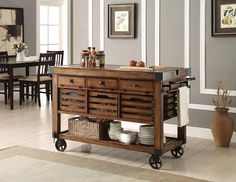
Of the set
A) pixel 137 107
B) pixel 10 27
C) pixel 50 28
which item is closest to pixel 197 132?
pixel 137 107

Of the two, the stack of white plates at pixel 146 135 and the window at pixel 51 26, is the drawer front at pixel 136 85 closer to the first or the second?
the stack of white plates at pixel 146 135

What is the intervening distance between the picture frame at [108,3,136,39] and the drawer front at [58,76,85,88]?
1.54 m

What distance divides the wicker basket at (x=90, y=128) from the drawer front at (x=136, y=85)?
0.53m

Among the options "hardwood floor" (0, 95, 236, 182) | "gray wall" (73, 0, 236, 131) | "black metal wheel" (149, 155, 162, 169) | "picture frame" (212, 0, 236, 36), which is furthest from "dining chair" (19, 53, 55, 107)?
"black metal wheel" (149, 155, 162, 169)

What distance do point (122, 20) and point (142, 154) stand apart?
6.75 feet

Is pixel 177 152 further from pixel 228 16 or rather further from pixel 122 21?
pixel 122 21

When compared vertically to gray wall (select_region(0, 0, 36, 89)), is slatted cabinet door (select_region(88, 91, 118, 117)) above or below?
below

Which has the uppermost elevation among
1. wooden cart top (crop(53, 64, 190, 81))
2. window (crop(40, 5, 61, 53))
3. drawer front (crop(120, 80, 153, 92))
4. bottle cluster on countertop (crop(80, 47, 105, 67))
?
window (crop(40, 5, 61, 53))

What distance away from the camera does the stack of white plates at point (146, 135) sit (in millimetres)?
4445

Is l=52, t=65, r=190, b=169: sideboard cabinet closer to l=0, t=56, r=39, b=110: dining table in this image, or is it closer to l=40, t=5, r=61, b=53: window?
l=0, t=56, r=39, b=110: dining table

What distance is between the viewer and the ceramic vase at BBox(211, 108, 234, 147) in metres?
5.16

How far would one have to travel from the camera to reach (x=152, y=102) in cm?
432

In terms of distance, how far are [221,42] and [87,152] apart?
81.2 inches

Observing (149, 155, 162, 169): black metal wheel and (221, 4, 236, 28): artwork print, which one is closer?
(149, 155, 162, 169): black metal wheel
